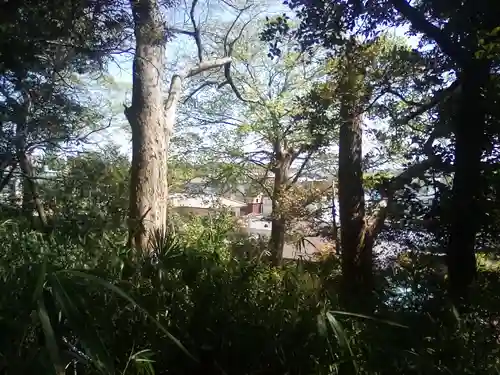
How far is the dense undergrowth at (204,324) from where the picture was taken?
0.89 metres

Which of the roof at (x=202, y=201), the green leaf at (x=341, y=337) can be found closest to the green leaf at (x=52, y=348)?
the green leaf at (x=341, y=337)

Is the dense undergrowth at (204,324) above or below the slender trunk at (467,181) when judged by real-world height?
below

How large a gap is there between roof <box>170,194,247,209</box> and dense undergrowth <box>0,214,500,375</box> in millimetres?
5933

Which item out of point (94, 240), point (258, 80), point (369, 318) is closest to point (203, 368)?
point (369, 318)

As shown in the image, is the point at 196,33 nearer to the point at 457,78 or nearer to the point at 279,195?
the point at 279,195

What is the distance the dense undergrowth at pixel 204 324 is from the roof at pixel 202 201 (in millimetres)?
5933

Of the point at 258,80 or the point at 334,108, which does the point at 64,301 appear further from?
the point at 258,80

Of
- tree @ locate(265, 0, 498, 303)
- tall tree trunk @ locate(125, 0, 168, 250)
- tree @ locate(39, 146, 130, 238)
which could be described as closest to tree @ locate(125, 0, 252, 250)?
tall tree trunk @ locate(125, 0, 168, 250)

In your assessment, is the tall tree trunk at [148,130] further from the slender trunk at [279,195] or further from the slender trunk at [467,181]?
the slender trunk at [467,181]

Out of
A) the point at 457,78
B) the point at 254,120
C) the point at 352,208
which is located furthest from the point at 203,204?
the point at 457,78

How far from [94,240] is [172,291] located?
863 millimetres

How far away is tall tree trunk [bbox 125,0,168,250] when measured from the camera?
4121 mm

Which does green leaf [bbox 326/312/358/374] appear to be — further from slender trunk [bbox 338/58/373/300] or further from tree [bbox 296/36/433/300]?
slender trunk [bbox 338/58/373/300]

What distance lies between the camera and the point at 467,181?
2.63 meters
